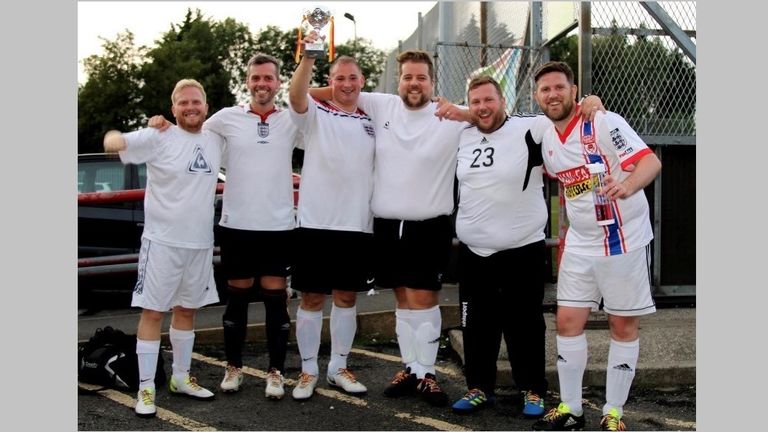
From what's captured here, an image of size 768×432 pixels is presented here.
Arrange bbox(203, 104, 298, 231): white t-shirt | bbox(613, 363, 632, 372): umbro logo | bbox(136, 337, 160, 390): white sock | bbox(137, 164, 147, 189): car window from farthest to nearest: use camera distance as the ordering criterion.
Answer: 1. bbox(137, 164, 147, 189): car window
2. bbox(203, 104, 298, 231): white t-shirt
3. bbox(136, 337, 160, 390): white sock
4. bbox(613, 363, 632, 372): umbro logo

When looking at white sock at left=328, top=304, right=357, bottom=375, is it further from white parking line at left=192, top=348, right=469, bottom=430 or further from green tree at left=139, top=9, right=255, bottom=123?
green tree at left=139, top=9, right=255, bottom=123

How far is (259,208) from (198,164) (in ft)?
1.54

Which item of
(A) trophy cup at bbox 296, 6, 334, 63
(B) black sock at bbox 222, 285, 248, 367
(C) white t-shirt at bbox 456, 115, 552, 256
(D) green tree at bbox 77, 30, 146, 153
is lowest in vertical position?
(B) black sock at bbox 222, 285, 248, 367

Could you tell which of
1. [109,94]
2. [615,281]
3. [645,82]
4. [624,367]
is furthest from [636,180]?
[109,94]

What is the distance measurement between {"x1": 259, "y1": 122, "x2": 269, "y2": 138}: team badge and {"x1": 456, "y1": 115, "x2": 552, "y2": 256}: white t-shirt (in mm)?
1281

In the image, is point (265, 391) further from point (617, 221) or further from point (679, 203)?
point (679, 203)

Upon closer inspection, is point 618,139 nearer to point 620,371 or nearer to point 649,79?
point 620,371

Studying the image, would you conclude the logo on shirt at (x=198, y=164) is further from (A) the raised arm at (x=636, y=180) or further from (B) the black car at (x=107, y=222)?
(B) the black car at (x=107, y=222)

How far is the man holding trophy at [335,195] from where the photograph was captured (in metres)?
5.07

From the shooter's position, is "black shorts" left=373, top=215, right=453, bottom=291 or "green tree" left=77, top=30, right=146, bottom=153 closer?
A: "black shorts" left=373, top=215, right=453, bottom=291

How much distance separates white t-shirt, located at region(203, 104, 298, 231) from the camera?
16.6 ft

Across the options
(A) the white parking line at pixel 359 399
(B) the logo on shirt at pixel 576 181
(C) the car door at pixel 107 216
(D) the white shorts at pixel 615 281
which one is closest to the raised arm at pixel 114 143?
(A) the white parking line at pixel 359 399

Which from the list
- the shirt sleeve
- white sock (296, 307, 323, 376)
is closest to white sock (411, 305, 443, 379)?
white sock (296, 307, 323, 376)

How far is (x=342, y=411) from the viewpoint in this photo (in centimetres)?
487
